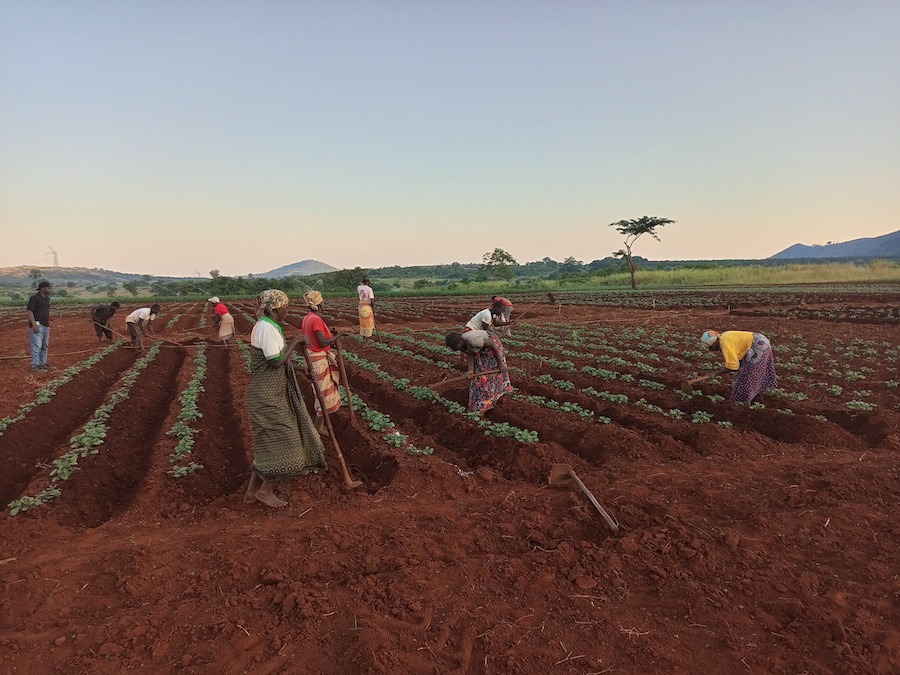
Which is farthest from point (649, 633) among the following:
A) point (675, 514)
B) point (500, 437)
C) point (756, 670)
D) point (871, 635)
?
point (500, 437)

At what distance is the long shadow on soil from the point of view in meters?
5.65

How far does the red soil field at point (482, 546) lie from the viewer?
2.73 metres

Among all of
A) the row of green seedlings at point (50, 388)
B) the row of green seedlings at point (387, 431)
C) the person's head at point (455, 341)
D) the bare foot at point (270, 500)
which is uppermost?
the person's head at point (455, 341)

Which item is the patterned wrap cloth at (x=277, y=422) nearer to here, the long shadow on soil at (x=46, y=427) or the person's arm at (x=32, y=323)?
the long shadow on soil at (x=46, y=427)

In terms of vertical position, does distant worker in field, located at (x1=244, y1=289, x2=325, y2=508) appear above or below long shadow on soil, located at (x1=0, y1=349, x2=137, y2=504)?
above

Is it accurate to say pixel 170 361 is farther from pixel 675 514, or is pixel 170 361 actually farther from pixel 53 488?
pixel 675 514

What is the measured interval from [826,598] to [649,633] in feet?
3.94

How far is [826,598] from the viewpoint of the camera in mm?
3039

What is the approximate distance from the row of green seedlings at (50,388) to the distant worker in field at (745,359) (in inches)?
383

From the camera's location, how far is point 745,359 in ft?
22.8

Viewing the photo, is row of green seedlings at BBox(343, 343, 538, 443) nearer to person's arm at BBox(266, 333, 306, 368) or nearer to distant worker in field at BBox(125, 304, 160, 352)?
person's arm at BBox(266, 333, 306, 368)

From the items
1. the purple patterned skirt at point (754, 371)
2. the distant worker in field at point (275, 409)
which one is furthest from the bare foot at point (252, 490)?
the purple patterned skirt at point (754, 371)

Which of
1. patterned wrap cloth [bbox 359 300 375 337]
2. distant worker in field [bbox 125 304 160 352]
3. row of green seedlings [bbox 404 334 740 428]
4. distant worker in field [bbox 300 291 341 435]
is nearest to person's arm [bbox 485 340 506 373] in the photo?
row of green seedlings [bbox 404 334 740 428]

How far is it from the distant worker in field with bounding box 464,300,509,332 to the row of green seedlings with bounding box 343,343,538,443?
1173mm
